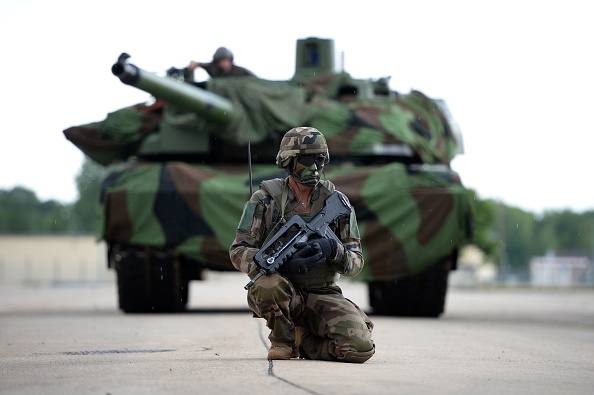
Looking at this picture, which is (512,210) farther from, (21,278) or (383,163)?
(383,163)

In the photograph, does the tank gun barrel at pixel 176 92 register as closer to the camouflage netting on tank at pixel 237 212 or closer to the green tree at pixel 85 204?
the camouflage netting on tank at pixel 237 212

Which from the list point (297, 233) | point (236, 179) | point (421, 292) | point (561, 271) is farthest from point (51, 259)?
point (297, 233)

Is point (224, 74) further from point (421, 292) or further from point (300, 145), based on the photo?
point (300, 145)

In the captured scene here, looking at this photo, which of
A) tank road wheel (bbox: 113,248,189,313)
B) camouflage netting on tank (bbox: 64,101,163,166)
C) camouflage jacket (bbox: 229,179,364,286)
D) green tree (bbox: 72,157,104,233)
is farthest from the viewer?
green tree (bbox: 72,157,104,233)

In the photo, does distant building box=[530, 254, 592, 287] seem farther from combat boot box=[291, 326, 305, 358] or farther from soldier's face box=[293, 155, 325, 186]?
soldier's face box=[293, 155, 325, 186]

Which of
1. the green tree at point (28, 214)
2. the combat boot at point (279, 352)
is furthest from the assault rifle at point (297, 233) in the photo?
the green tree at point (28, 214)

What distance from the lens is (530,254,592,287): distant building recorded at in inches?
3123

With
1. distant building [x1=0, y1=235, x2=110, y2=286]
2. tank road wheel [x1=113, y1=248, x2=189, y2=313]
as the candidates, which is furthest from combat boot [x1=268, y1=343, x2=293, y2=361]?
distant building [x1=0, y1=235, x2=110, y2=286]

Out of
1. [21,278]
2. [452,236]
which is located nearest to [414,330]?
[452,236]

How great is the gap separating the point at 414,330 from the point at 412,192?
2979mm

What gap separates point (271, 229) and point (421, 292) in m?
7.56

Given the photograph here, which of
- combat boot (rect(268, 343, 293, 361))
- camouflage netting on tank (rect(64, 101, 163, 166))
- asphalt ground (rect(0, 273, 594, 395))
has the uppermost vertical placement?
camouflage netting on tank (rect(64, 101, 163, 166))

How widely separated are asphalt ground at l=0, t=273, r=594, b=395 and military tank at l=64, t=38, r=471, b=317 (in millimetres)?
966

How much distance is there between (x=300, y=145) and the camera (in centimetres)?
821
